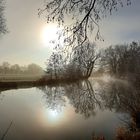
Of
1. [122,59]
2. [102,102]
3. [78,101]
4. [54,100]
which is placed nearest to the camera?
[102,102]

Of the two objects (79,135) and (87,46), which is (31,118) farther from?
(87,46)

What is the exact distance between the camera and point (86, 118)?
1789 cm

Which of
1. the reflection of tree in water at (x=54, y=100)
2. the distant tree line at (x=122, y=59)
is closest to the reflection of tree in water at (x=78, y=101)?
the reflection of tree in water at (x=54, y=100)

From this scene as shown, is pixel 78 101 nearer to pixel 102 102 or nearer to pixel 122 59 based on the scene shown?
pixel 102 102

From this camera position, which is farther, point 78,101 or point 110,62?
point 110,62

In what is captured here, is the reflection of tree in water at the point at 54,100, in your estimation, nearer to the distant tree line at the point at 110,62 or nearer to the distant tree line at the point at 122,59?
the distant tree line at the point at 110,62

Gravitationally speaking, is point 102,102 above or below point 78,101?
above

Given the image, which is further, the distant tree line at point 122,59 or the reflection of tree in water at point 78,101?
the distant tree line at point 122,59

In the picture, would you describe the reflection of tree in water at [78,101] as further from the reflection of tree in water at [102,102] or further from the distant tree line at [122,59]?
the distant tree line at [122,59]

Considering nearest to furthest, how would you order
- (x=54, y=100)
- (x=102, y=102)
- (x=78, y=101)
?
(x=102, y=102) → (x=78, y=101) → (x=54, y=100)

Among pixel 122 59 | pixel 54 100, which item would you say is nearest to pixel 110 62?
pixel 122 59

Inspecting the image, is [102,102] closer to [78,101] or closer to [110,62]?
[78,101]

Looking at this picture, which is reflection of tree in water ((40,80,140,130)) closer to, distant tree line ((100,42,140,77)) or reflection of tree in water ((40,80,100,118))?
reflection of tree in water ((40,80,100,118))

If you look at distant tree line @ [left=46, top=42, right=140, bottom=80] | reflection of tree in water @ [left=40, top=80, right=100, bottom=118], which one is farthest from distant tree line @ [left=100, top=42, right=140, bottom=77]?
reflection of tree in water @ [left=40, top=80, right=100, bottom=118]
